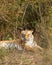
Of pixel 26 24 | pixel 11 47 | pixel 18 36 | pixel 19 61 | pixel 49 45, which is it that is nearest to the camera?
pixel 49 45

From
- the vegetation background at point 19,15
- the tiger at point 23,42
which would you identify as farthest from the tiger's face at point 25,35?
the vegetation background at point 19,15

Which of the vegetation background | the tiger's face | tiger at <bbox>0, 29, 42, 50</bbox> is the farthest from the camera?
the vegetation background

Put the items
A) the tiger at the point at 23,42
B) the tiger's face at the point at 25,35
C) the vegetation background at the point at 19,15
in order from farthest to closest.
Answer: the vegetation background at the point at 19,15, the tiger's face at the point at 25,35, the tiger at the point at 23,42

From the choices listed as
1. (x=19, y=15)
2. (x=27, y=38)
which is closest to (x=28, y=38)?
(x=27, y=38)

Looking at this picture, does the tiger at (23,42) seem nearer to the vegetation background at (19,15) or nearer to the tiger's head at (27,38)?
the tiger's head at (27,38)

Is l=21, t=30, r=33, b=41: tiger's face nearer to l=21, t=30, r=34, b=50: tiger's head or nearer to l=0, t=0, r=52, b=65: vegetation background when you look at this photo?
l=21, t=30, r=34, b=50: tiger's head

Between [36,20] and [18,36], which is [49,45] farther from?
[36,20]

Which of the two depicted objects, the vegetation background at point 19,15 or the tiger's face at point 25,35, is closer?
the tiger's face at point 25,35

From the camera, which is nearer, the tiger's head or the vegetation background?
the tiger's head

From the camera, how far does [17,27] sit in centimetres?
836

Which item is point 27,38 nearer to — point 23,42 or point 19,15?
point 23,42

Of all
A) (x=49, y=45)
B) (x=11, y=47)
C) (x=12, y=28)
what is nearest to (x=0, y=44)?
(x=11, y=47)

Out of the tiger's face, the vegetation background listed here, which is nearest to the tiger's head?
the tiger's face

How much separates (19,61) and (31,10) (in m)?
3.02
